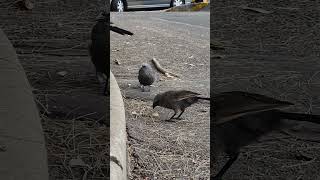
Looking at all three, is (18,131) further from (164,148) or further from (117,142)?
(164,148)

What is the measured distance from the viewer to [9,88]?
0.87m

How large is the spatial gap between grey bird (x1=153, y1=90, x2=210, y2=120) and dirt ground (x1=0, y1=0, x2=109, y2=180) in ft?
1.28

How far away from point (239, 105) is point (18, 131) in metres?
0.43

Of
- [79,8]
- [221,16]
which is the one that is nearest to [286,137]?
[221,16]

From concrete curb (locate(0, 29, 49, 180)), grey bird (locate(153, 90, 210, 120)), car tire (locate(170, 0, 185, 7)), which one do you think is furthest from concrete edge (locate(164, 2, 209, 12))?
concrete curb (locate(0, 29, 49, 180))

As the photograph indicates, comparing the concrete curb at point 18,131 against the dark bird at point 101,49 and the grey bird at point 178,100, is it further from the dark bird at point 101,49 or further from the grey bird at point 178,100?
the grey bird at point 178,100

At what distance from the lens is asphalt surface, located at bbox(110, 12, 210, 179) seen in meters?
1.47

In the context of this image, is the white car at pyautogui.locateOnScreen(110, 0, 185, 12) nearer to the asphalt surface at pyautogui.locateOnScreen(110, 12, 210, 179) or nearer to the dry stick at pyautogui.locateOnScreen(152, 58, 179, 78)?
the asphalt surface at pyautogui.locateOnScreen(110, 12, 210, 179)

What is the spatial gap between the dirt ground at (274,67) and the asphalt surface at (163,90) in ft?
1.10

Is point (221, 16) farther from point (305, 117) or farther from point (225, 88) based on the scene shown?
point (305, 117)

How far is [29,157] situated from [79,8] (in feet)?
2.27

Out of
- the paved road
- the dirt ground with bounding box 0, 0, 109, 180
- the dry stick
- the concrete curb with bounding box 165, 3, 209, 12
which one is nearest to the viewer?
the dirt ground with bounding box 0, 0, 109, 180

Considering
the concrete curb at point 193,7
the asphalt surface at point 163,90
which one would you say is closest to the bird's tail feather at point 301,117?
the asphalt surface at point 163,90

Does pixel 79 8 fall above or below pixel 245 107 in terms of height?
above
